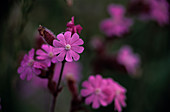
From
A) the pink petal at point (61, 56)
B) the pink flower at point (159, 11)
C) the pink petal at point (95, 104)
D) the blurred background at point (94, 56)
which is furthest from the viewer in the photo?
the blurred background at point (94, 56)

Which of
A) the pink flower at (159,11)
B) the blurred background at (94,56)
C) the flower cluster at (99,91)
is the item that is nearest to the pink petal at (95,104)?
the flower cluster at (99,91)

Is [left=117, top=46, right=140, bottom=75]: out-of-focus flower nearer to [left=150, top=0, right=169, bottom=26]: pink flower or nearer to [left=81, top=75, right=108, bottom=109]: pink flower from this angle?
[left=150, top=0, right=169, bottom=26]: pink flower

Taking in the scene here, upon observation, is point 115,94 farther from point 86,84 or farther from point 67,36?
point 67,36

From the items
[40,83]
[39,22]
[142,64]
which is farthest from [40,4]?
[142,64]

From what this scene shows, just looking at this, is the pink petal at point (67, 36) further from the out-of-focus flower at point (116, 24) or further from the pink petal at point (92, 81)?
the out-of-focus flower at point (116, 24)

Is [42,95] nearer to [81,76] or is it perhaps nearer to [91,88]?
[81,76]

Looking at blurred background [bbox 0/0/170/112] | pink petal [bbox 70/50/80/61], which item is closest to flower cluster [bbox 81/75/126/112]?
pink petal [bbox 70/50/80/61]
